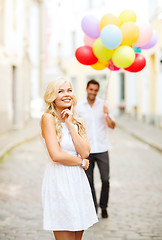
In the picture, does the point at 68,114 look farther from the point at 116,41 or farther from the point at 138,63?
the point at 138,63

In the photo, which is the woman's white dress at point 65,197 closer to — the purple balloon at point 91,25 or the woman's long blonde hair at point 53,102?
the woman's long blonde hair at point 53,102

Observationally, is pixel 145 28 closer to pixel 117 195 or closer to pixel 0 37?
pixel 117 195

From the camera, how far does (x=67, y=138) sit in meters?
3.02

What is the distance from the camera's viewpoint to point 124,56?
14.2 ft

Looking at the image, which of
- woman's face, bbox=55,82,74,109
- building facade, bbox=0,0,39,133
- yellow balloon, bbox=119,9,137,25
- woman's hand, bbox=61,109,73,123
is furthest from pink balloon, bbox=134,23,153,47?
building facade, bbox=0,0,39,133

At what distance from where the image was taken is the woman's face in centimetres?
307

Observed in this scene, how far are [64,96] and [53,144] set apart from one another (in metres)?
0.42

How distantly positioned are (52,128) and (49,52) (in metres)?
36.6

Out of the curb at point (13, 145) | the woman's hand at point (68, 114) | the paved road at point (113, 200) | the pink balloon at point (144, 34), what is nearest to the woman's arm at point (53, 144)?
the woman's hand at point (68, 114)

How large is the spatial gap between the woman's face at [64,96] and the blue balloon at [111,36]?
56.6 inches

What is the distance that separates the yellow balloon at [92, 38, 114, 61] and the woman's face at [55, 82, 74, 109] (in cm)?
161

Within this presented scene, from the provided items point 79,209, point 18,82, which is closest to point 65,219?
point 79,209

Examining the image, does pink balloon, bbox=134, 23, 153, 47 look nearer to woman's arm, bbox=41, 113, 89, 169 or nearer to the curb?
woman's arm, bbox=41, 113, 89, 169

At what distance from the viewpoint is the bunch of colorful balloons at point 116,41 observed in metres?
4.37
